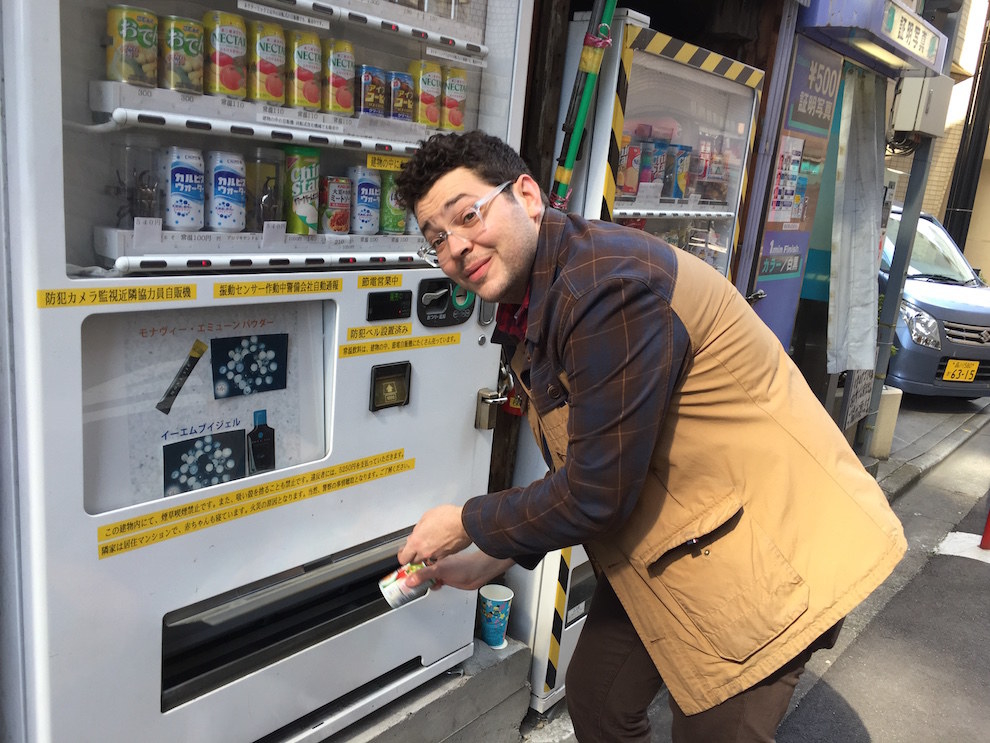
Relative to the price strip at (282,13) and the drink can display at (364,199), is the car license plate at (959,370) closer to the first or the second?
the drink can display at (364,199)

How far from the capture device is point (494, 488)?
10.2 ft

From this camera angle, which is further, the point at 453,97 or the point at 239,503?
the point at 453,97

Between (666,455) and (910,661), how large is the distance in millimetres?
2871

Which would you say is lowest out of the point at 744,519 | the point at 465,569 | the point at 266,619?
the point at 266,619

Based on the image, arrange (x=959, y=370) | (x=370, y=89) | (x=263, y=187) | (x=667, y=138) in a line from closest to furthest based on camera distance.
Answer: (x=263, y=187)
(x=370, y=89)
(x=667, y=138)
(x=959, y=370)

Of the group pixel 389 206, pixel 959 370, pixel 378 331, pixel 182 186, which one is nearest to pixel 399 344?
pixel 378 331

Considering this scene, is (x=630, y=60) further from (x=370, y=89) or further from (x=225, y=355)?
(x=225, y=355)

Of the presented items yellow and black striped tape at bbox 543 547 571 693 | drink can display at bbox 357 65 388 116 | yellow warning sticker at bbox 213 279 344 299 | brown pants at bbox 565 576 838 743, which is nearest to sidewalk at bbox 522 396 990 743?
yellow and black striped tape at bbox 543 547 571 693

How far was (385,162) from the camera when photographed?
2.17 meters

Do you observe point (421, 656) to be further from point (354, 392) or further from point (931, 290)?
point (931, 290)

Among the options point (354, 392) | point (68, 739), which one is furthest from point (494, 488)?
point (68, 739)

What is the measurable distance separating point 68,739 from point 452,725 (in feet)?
4.27

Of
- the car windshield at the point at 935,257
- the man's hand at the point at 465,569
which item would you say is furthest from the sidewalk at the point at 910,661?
the car windshield at the point at 935,257

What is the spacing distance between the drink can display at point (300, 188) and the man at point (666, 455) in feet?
1.44
